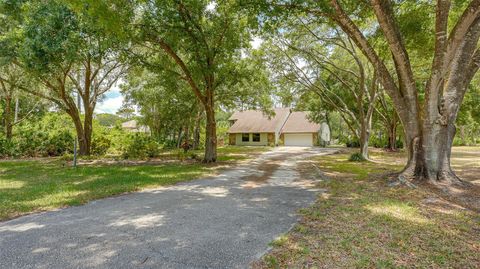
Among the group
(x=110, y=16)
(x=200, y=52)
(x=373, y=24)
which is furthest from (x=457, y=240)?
(x=373, y=24)

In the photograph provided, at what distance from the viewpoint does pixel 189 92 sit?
19.6 m

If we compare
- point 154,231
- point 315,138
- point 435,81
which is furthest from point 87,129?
point 315,138

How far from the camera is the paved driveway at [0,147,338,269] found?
319cm

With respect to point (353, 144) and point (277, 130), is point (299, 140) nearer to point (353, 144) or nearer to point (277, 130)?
point (277, 130)

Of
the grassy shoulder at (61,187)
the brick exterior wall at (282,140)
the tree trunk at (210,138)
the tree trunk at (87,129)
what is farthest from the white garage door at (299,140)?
the grassy shoulder at (61,187)

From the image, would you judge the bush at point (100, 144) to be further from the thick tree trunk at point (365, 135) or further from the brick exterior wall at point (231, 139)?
the brick exterior wall at point (231, 139)

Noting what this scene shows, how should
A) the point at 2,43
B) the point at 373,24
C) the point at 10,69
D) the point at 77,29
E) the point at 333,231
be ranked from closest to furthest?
the point at 333,231 < the point at 77,29 < the point at 2,43 < the point at 373,24 < the point at 10,69

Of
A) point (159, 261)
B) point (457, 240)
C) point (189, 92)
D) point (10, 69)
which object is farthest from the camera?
point (189, 92)

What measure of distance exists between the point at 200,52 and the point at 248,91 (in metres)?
5.15

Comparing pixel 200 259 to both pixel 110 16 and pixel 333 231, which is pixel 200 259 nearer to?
pixel 333 231

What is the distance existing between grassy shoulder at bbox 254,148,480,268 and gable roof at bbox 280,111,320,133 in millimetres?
28259

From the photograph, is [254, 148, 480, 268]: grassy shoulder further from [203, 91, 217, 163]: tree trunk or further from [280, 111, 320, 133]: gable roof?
[280, 111, 320, 133]: gable roof

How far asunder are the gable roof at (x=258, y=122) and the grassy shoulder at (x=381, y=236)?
2840 centimetres

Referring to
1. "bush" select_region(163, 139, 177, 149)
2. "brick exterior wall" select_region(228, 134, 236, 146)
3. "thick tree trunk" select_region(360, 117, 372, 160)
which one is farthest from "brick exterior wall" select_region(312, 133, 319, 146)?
"thick tree trunk" select_region(360, 117, 372, 160)
